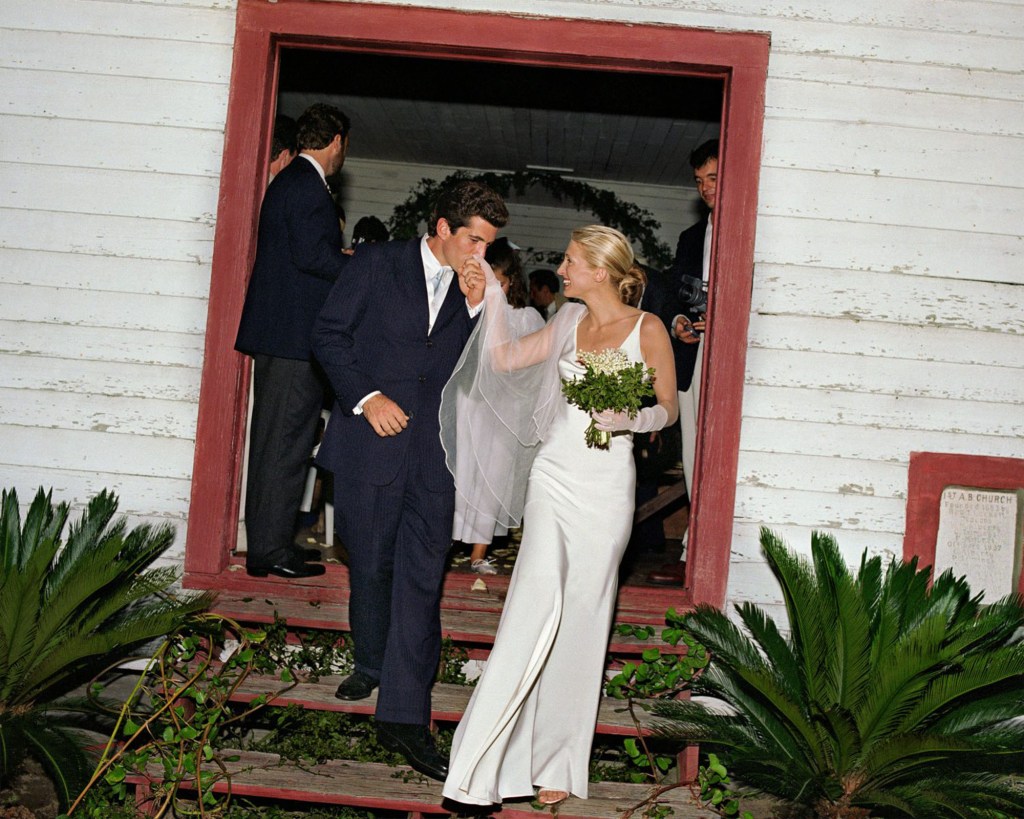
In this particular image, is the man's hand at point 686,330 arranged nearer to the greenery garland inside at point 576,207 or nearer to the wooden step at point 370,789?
the wooden step at point 370,789

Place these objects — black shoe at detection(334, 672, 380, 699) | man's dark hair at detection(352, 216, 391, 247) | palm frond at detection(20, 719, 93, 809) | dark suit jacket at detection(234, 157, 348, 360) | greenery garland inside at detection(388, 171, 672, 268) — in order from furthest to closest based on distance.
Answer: greenery garland inside at detection(388, 171, 672, 268)
man's dark hair at detection(352, 216, 391, 247)
dark suit jacket at detection(234, 157, 348, 360)
black shoe at detection(334, 672, 380, 699)
palm frond at detection(20, 719, 93, 809)

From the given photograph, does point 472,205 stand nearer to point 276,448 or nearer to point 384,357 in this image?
point 384,357

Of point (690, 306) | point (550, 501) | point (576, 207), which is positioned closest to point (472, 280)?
point (550, 501)

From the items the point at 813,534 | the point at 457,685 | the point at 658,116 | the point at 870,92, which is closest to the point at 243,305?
the point at 457,685

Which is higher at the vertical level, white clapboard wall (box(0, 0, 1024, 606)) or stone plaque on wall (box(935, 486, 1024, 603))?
white clapboard wall (box(0, 0, 1024, 606))

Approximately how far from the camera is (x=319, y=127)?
19.3ft

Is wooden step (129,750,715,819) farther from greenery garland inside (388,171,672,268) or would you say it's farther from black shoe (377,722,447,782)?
greenery garland inside (388,171,672,268)

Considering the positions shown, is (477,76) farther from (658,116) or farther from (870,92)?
(870,92)

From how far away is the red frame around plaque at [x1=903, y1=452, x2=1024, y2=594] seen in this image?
582cm

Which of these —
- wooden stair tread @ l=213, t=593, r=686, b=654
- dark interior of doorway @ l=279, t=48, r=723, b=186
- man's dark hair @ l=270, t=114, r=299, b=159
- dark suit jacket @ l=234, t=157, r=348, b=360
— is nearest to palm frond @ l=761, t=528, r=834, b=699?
wooden stair tread @ l=213, t=593, r=686, b=654

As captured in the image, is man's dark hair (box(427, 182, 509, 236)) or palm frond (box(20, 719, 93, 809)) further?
man's dark hair (box(427, 182, 509, 236))

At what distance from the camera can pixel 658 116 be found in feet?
37.1

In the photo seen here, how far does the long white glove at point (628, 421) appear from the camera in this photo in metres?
4.70

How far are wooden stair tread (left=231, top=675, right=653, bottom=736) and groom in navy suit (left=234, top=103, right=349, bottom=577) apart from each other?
73 centimetres
